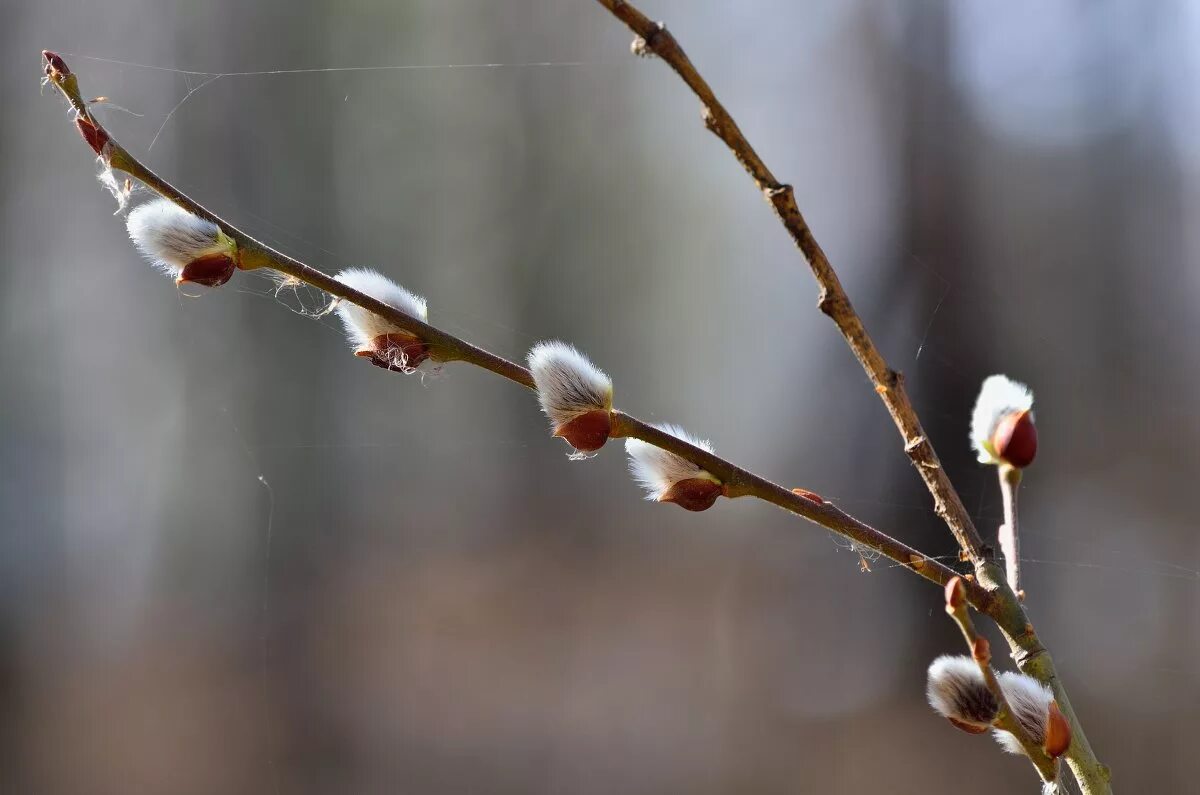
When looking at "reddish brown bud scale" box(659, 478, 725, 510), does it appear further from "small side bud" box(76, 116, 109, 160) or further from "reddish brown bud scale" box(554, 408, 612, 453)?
"small side bud" box(76, 116, 109, 160)

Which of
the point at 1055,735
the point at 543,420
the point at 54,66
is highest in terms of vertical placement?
the point at 543,420

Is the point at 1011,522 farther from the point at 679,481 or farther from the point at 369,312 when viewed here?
the point at 369,312

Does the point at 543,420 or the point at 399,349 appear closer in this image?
the point at 399,349

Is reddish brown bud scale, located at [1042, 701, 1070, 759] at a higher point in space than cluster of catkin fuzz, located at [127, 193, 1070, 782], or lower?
Answer: lower

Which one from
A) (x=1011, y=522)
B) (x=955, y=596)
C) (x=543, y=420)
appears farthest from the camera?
(x=543, y=420)

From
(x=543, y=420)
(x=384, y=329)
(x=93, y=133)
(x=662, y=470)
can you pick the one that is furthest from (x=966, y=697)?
(x=543, y=420)

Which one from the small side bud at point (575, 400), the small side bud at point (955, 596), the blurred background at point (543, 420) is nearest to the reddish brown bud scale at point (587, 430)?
the small side bud at point (575, 400)

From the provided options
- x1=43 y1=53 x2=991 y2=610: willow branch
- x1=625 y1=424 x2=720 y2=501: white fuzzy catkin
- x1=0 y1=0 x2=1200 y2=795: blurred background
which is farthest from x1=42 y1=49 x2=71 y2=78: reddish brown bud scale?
x1=0 y1=0 x2=1200 y2=795: blurred background
